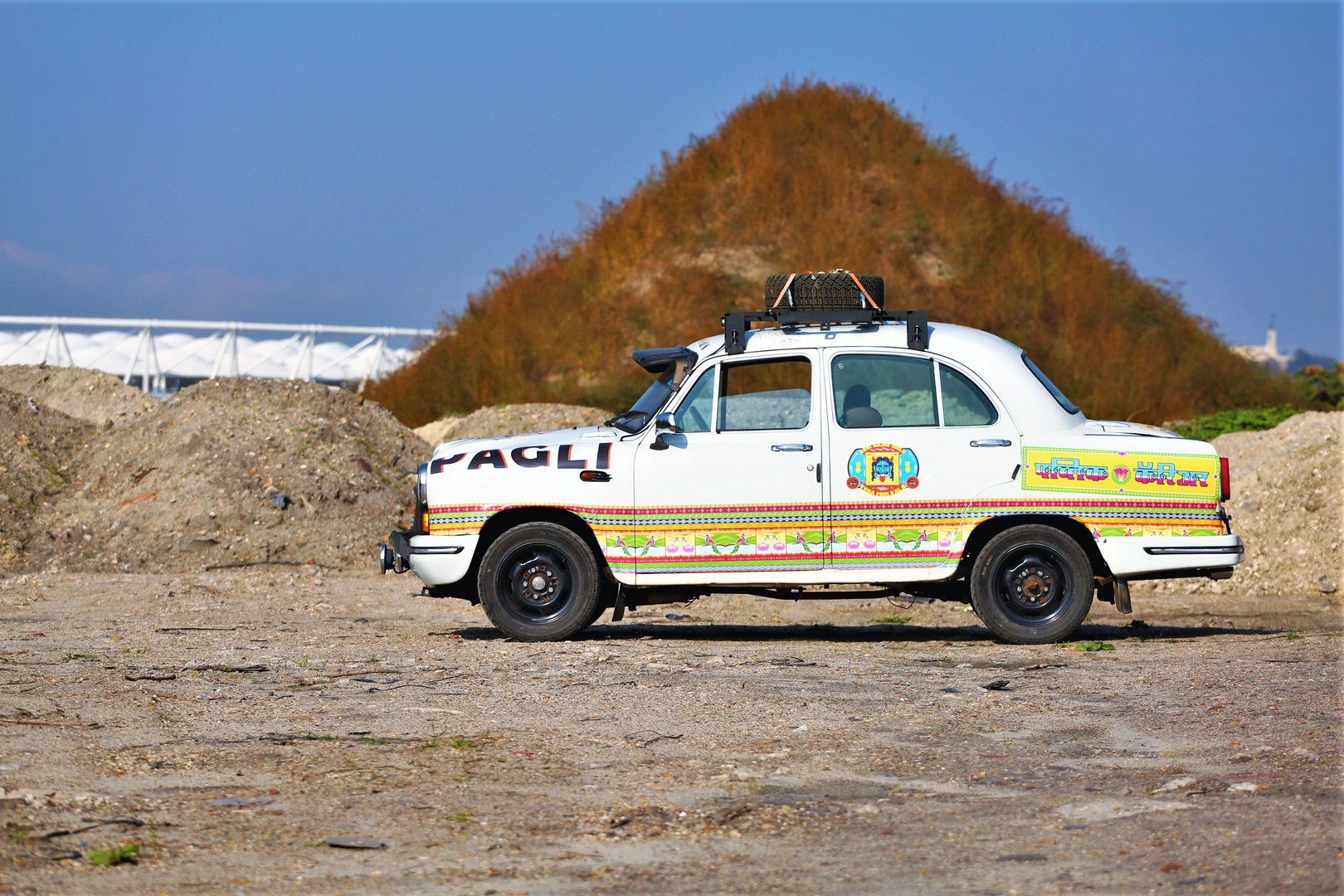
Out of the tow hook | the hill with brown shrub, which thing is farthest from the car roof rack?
the hill with brown shrub

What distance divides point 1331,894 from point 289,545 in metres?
13.1

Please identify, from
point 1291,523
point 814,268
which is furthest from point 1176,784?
point 814,268

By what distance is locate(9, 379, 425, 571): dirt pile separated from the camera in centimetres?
1551

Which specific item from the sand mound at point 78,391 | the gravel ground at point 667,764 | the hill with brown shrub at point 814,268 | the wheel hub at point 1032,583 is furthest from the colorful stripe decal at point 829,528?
the hill with brown shrub at point 814,268

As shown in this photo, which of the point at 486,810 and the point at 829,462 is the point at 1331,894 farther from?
the point at 829,462

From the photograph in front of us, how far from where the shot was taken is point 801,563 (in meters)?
9.36

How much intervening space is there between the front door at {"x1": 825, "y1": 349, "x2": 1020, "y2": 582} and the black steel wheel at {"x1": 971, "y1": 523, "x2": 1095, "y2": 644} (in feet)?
0.95

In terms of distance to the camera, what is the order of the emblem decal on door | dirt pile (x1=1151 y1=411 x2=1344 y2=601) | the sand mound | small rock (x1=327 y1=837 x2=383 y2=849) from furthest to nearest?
the sand mound → dirt pile (x1=1151 y1=411 x2=1344 y2=601) → the emblem decal on door → small rock (x1=327 y1=837 x2=383 y2=849)

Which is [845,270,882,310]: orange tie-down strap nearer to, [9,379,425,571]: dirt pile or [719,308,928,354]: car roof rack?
[719,308,928,354]: car roof rack

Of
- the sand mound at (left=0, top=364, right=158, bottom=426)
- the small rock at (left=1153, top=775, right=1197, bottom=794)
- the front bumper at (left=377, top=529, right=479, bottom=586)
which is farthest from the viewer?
the sand mound at (left=0, top=364, right=158, bottom=426)

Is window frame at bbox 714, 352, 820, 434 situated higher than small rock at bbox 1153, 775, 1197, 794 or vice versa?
window frame at bbox 714, 352, 820, 434

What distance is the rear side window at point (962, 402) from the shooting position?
939 centimetres

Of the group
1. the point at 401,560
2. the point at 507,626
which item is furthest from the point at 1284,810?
the point at 401,560

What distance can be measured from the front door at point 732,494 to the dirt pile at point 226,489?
7.00 m
